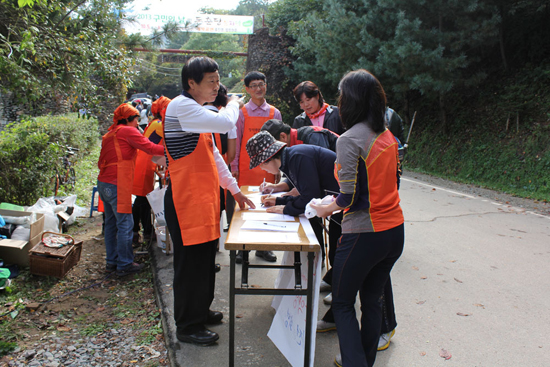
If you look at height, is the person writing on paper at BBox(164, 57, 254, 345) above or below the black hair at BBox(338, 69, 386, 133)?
below

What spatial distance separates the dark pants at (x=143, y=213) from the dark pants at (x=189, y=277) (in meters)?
2.66

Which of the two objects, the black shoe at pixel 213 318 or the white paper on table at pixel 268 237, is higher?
the white paper on table at pixel 268 237

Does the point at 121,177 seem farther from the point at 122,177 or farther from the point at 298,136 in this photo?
the point at 298,136

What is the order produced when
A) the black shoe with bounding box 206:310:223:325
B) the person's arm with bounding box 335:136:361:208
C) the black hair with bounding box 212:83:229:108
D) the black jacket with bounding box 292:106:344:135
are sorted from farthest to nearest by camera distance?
the black jacket with bounding box 292:106:344:135 < the black hair with bounding box 212:83:229:108 < the black shoe with bounding box 206:310:223:325 < the person's arm with bounding box 335:136:361:208

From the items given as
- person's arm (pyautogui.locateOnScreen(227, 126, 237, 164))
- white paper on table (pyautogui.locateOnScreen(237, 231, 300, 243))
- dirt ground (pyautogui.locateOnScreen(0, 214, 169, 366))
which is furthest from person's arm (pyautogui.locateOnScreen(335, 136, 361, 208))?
person's arm (pyautogui.locateOnScreen(227, 126, 237, 164))

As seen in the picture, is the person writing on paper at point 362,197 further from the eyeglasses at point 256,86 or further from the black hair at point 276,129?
the eyeglasses at point 256,86

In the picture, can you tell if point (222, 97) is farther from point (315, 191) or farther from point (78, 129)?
point (78, 129)

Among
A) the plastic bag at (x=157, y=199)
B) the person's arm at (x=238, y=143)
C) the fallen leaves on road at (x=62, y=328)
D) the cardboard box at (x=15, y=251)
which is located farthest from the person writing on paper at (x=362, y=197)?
the cardboard box at (x=15, y=251)

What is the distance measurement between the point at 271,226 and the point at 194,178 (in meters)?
0.59

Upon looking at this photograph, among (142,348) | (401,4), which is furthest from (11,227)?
(401,4)

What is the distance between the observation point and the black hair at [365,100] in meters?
2.22

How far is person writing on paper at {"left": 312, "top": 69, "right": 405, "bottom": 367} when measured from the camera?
7.18 feet

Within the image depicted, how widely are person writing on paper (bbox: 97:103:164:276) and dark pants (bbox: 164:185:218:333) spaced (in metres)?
1.57

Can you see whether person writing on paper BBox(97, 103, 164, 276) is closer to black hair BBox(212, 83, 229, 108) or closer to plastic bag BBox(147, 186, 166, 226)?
plastic bag BBox(147, 186, 166, 226)
